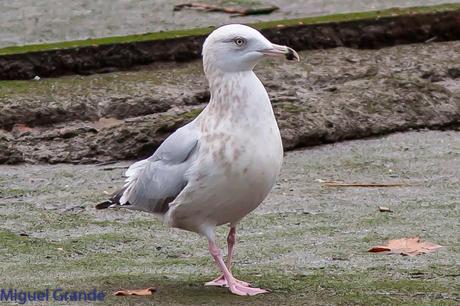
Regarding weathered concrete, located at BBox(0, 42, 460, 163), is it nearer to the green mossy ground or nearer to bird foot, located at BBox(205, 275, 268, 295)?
the green mossy ground

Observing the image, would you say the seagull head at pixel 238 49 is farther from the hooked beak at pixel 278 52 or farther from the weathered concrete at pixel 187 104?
the weathered concrete at pixel 187 104

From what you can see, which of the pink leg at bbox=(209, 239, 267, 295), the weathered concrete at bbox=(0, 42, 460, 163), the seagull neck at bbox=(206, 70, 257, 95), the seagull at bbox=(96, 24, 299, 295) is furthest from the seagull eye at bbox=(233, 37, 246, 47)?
the weathered concrete at bbox=(0, 42, 460, 163)

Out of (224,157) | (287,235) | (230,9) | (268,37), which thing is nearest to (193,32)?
(268,37)

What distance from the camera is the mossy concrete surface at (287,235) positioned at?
4738mm

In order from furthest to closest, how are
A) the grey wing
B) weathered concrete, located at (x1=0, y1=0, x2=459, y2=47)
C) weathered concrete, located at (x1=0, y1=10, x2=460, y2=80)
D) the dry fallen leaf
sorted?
weathered concrete, located at (x1=0, y1=0, x2=459, y2=47)
weathered concrete, located at (x1=0, y1=10, x2=460, y2=80)
the dry fallen leaf
the grey wing

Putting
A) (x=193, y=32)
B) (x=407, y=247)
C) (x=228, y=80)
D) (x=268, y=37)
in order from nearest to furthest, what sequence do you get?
(x=228, y=80), (x=407, y=247), (x=268, y=37), (x=193, y=32)

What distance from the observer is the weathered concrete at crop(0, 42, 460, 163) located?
7.72 m

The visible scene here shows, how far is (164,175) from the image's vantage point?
4.91 m

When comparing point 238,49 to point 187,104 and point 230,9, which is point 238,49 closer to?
point 187,104

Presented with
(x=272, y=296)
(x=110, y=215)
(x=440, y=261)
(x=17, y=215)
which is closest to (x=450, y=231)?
(x=440, y=261)

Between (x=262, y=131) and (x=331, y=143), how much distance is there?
3263 millimetres

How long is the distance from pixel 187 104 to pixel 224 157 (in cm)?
360

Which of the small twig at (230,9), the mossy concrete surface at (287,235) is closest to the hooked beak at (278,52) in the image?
the mossy concrete surface at (287,235)

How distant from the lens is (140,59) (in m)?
8.84
